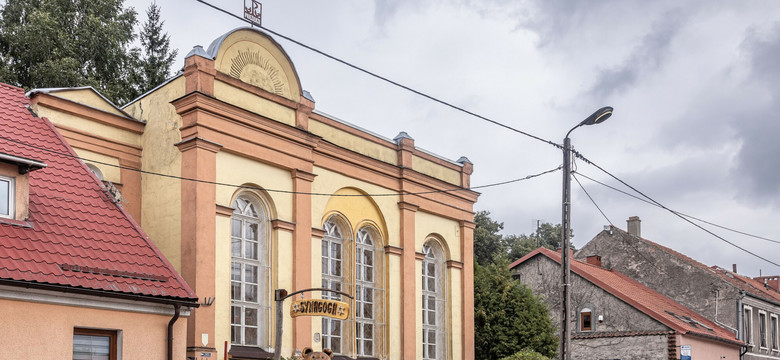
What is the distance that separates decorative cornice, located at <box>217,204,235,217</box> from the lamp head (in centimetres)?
736

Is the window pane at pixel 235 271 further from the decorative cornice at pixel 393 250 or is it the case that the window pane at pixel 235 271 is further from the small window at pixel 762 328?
the small window at pixel 762 328

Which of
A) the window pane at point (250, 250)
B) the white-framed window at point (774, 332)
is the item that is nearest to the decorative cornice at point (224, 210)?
the window pane at point (250, 250)

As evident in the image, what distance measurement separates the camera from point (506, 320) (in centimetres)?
2753

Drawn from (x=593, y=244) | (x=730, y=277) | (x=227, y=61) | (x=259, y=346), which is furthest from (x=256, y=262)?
(x=730, y=277)

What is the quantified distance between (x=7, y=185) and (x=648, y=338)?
23928 mm

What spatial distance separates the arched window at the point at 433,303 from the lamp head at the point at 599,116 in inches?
287

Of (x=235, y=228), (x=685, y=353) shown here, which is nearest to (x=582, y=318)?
(x=685, y=353)

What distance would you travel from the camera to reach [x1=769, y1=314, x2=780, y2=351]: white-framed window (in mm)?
40241

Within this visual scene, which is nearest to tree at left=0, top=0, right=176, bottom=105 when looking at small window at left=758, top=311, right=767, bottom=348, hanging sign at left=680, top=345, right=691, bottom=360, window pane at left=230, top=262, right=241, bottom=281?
window pane at left=230, top=262, right=241, bottom=281

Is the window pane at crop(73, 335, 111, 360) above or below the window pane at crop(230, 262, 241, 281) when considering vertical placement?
below

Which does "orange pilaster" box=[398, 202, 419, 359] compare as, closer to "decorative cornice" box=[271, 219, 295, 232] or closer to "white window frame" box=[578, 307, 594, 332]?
"decorative cornice" box=[271, 219, 295, 232]

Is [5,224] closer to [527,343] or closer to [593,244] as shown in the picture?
[527,343]

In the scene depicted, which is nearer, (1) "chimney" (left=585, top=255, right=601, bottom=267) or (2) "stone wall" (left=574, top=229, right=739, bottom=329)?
(2) "stone wall" (left=574, top=229, right=739, bottom=329)

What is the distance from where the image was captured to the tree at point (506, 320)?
27.3 m
